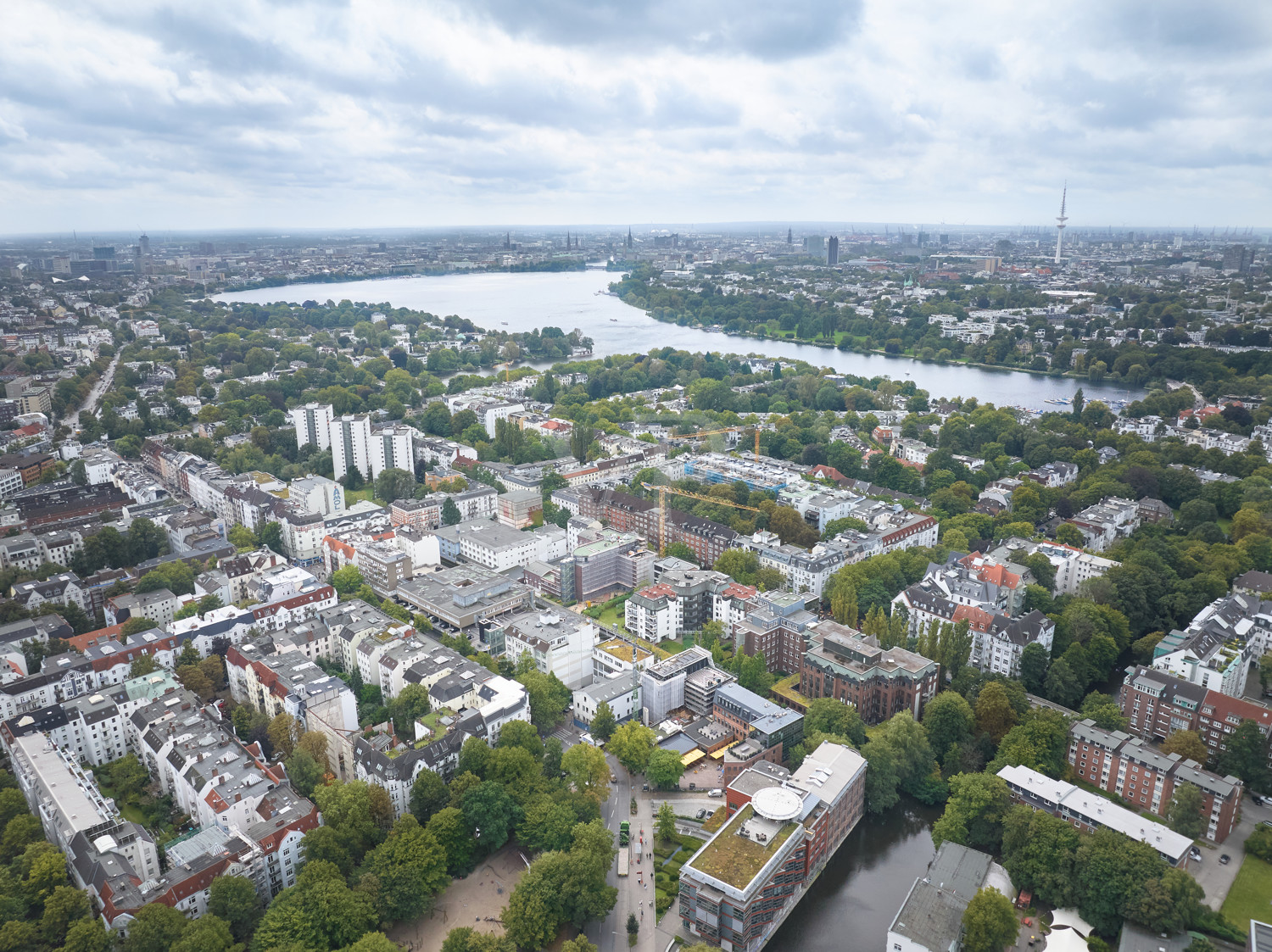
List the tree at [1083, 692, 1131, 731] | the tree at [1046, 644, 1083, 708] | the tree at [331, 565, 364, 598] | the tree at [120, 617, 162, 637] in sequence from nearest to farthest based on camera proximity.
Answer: the tree at [1083, 692, 1131, 731], the tree at [1046, 644, 1083, 708], the tree at [120, 617, 162, 637], the tree at [331, 565, 364, 598]

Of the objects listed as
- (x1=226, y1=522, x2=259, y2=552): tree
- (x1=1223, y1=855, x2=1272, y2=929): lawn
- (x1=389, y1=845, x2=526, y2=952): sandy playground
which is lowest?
(x1=389, y1=845, x2=526, y2=952): sandy playground

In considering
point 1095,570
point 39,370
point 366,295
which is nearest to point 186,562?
point 1095,570

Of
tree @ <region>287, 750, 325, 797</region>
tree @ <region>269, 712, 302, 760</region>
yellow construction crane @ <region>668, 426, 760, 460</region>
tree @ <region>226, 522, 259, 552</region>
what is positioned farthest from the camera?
yellow construction crane @ <region>668, 426, 760, 460</region>

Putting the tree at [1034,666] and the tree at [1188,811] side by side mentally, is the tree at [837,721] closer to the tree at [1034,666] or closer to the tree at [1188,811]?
the tree at [1034,666]

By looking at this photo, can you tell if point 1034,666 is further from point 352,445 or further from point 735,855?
point 352,445

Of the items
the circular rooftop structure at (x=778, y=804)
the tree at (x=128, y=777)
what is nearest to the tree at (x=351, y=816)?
the tree at (x=128, y=777)

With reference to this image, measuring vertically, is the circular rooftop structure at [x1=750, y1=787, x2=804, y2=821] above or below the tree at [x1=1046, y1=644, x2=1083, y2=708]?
above

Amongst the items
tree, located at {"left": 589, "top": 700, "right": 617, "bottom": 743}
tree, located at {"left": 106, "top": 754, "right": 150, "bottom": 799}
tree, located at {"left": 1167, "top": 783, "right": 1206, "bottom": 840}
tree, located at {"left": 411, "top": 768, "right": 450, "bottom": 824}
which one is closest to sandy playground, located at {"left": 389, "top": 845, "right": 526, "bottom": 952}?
tree, located at {"left": 411, "top": 768, "right": 450, "bottom": 824}

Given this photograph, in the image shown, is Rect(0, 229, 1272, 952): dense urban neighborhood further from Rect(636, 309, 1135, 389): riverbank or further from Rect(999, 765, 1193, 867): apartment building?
Rect(636, 309, 1135, 389): riverbank

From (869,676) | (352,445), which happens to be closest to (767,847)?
(869,676)
